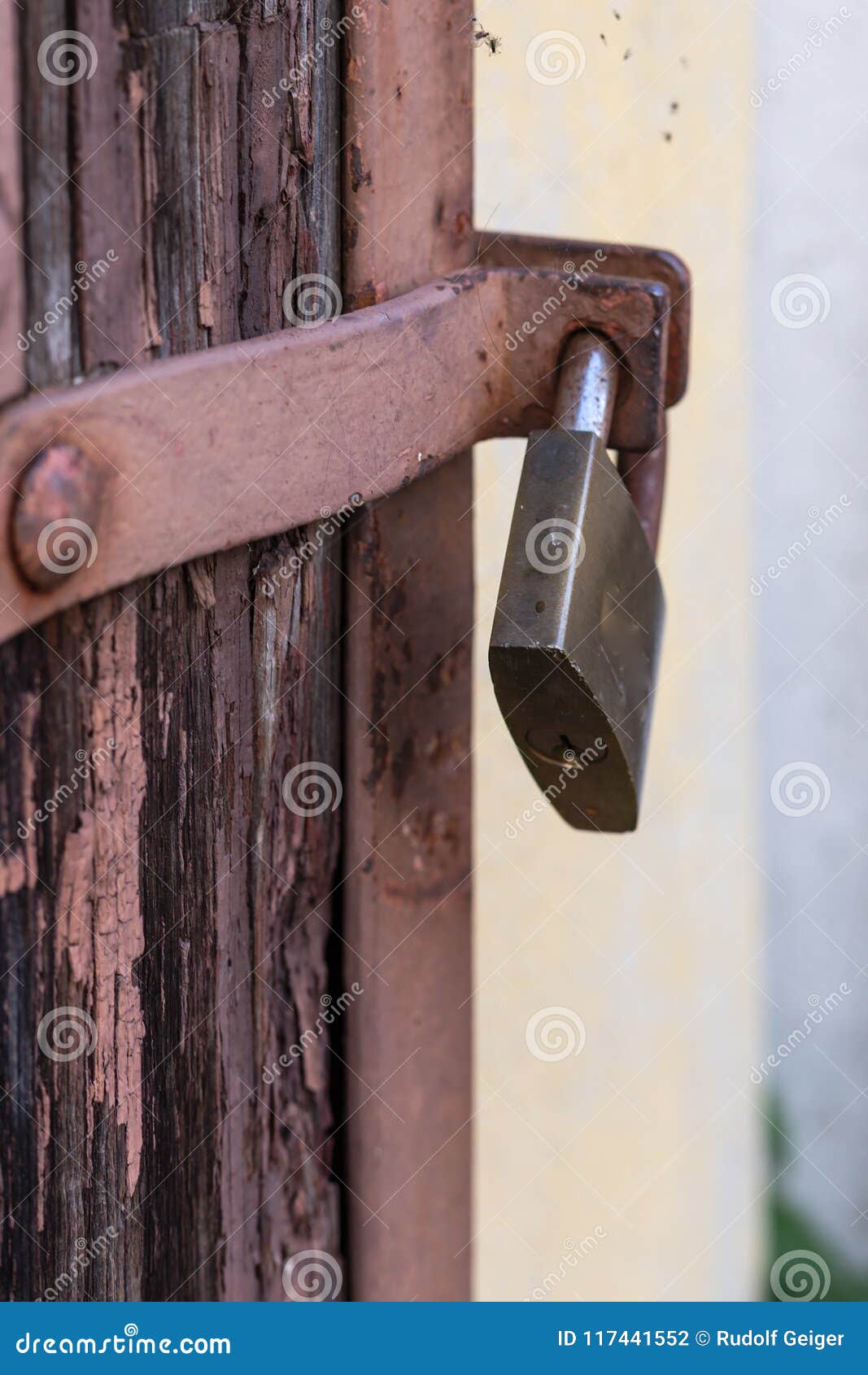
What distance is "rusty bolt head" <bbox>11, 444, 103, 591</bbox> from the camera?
1.25ft

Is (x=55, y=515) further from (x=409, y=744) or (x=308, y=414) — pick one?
(x=409, y=744)

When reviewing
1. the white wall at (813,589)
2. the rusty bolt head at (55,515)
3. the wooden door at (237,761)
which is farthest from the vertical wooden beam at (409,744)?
the white wall at (813,589)

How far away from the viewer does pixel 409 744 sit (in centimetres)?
69

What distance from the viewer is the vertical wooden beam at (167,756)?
44 cm

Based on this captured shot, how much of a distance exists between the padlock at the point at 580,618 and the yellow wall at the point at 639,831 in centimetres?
30

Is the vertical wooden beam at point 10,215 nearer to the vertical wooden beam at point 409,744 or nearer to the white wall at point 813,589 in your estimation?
the vertical wooden beam at point 409,744

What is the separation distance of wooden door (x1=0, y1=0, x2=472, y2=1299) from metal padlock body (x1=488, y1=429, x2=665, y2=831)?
8 centimetres

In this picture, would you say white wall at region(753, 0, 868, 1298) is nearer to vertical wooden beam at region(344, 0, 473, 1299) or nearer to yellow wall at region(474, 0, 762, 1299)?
yellow wall at region(474, 0, 762, 1299)

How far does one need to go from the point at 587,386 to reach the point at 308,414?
0.18 meters

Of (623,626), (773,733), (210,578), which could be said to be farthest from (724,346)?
(210,578)

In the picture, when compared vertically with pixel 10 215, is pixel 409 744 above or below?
below

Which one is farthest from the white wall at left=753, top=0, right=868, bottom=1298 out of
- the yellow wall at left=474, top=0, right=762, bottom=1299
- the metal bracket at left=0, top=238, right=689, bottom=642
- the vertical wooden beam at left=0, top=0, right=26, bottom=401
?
the vertical wooden beam at left=0, top=0, right=26, bottom=401

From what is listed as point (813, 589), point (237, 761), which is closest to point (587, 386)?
point (237, 761)
